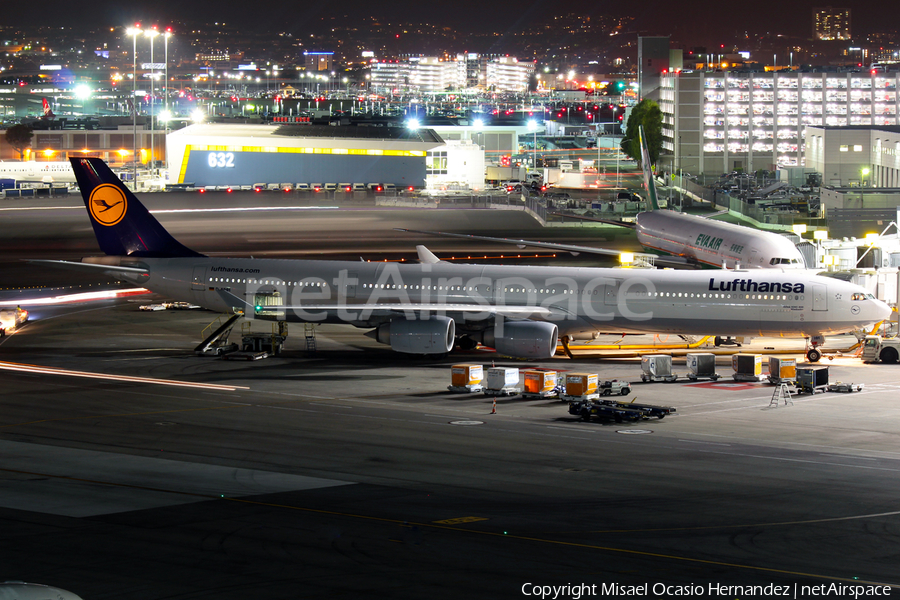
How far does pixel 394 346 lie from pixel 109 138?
13320 centimetres

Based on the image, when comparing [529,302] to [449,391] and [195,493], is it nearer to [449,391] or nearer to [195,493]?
[449,391]

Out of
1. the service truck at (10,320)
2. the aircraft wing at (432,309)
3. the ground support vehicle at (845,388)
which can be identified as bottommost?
the ground support vehicle at (845,388)

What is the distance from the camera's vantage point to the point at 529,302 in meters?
44.2

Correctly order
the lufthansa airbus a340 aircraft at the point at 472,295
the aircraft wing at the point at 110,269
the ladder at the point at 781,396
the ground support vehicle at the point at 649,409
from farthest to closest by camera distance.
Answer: the aircraft wing at the point at 110,269
the lufthansa airbus a340 aircraft at the point at 472,295
the ladder at the point at 781,396
the ground support vehicle at the point at 649,409

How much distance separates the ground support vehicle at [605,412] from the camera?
110 ft

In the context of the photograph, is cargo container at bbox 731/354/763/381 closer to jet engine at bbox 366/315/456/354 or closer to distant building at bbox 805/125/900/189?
jet engine at bbox 366/315/456/354

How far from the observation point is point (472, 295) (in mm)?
44938

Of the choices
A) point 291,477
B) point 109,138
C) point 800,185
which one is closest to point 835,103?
point 800,185

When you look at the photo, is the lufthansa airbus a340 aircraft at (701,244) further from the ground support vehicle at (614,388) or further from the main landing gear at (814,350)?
the ground support vehicle at (614,388)

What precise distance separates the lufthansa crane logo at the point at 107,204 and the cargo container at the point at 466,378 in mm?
19305

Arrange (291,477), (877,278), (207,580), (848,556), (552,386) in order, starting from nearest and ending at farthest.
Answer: (207,580) < (848,556) < (291,477) < (552,386) < (877,278)

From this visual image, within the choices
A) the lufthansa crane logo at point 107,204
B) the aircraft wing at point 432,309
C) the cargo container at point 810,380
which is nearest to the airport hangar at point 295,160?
the lufthansa crane logo at point 107,204

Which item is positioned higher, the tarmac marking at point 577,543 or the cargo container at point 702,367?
the cargo container at point 702,367

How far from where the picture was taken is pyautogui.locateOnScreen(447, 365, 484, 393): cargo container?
38.1 meters
